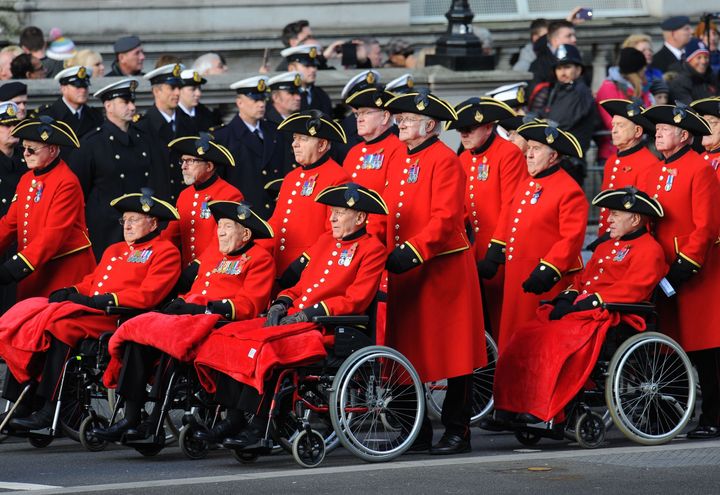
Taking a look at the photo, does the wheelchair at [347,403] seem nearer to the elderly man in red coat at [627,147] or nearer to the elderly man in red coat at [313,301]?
the elderly man in red coat at [313,301]

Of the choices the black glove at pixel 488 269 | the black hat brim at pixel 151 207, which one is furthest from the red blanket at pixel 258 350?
the black glove at pixel 488 269

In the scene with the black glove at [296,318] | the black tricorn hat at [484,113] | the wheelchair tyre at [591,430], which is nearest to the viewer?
the black glove at [296,318]

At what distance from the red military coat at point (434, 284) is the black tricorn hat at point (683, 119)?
4.61ft

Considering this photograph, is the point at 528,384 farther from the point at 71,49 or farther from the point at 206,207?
the point at 71,49

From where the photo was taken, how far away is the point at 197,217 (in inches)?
550

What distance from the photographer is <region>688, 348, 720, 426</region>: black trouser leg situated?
1345cm

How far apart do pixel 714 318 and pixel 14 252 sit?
4789 millimetres

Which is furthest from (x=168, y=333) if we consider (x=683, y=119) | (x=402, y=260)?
(x=683, y=119)

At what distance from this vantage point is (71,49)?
1905 cm

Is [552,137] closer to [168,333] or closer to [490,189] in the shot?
[490,189]

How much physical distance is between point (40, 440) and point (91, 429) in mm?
460

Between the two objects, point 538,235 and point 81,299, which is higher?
point 538,235

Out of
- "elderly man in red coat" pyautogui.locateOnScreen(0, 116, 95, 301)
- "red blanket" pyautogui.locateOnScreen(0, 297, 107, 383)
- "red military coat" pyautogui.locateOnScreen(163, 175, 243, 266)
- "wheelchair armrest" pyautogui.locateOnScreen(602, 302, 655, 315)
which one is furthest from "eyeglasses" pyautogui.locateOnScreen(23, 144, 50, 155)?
"wheelchair armrest" pyautogui.locateOnScreen(602, 302, 655, 315)

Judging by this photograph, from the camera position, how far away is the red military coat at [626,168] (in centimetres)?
1403
